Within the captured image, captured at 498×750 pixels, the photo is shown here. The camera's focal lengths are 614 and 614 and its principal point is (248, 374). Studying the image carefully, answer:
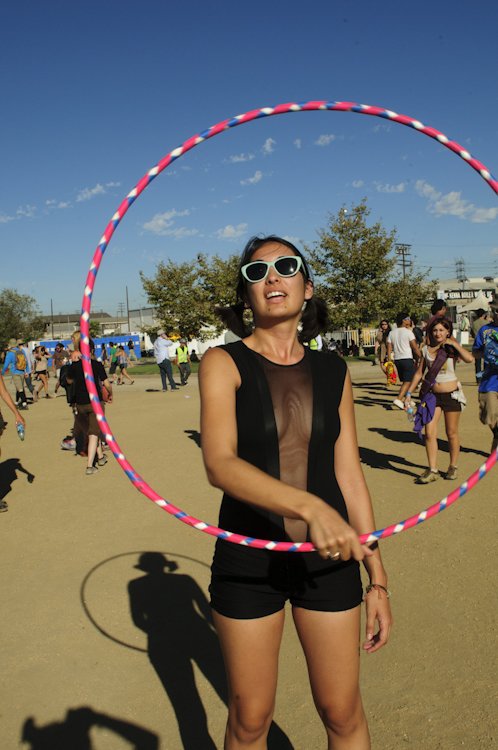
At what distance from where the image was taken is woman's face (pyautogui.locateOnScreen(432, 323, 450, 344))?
838 cm

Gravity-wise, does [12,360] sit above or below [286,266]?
below

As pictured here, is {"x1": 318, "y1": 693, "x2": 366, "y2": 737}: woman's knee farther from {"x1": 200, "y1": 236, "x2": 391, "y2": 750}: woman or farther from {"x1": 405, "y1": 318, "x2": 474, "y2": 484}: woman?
{"x1": 405, "y1": 318, "x2": 474, "y2": 484}: woman

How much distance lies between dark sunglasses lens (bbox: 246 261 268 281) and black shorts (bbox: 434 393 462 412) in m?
6.29

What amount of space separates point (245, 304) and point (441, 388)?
602 centimetres

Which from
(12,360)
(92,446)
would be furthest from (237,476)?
(12,360)

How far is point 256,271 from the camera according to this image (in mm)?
2795

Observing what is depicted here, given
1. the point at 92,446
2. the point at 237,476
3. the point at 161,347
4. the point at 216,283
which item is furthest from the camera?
the point at 216,283

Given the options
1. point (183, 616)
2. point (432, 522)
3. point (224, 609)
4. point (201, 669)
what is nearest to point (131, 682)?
point (201, 669)

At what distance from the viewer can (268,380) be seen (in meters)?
2.62

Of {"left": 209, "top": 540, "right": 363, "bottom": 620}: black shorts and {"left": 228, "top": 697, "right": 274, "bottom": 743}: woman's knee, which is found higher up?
{"left": 209, "top": 540, "right": 363, "bottom": 620}: black shorts

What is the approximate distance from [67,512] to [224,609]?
600 cm

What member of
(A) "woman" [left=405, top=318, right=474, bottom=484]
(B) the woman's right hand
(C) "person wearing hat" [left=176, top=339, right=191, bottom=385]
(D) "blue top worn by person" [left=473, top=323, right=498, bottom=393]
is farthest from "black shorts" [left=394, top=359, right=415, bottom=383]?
(B) the woman's right hand

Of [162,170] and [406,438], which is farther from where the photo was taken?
[406,438]

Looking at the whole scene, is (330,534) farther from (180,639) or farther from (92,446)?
(92,446)
